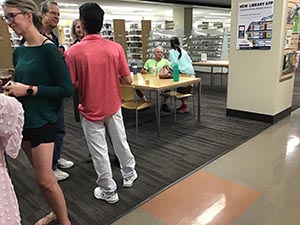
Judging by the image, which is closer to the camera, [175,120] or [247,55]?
[247,55]

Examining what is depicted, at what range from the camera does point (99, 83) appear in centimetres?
192

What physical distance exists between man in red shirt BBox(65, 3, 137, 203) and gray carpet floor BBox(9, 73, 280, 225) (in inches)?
7.9

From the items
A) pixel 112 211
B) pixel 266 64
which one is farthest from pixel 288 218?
pixel 266 64

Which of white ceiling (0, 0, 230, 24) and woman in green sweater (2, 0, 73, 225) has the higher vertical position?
white ceiling (0, 0, 230, 24)

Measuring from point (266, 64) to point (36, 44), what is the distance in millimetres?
3395

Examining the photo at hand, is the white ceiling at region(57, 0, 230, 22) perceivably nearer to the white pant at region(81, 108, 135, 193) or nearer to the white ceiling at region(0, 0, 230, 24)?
the white ceiling at region(0, 0, 230, 24)

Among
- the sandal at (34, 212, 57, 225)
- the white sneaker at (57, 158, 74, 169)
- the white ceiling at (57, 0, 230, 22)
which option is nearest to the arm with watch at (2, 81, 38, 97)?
the sandal at (34, 212, 57, 225)

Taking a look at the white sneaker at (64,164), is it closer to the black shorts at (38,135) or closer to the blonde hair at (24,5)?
the black shorts at (38,135)

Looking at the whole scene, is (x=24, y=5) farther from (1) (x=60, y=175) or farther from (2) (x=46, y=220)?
(1) (x=60, y=175)

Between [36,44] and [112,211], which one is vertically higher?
[36,44]

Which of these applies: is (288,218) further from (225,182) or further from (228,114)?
(228,114)

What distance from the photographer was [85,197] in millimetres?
2254

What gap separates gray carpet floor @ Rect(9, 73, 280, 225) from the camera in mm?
2113

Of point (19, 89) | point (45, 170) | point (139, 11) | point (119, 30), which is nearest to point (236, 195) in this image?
point (45, 170)
